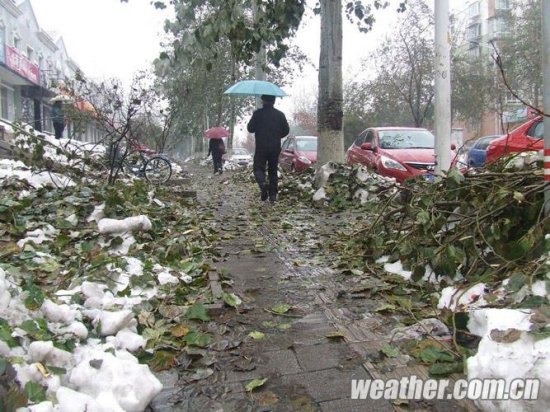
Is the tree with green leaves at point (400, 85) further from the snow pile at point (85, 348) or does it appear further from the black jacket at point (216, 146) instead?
the snow pile at point (85, 348)

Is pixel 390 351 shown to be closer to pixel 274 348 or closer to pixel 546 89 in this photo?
pixel 274 348

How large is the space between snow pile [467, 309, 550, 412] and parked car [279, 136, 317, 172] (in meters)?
11.6

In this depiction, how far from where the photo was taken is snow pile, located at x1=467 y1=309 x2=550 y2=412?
214 cm

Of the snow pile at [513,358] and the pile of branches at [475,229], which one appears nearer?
the snow pile at [513,358]

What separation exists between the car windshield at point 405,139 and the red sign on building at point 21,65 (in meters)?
23.3

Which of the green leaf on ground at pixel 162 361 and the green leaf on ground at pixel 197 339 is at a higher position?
the green leaf on ground at pixel 197 339

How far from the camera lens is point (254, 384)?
2.61 metres

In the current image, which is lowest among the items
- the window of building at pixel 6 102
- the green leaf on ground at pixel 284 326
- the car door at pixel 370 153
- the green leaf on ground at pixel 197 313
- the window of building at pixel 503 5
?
the green leaf on ground at pixel 284 326

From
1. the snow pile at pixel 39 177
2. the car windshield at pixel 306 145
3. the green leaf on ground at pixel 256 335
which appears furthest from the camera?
the car windshield at pixel 306 145

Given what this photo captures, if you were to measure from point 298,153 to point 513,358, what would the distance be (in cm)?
1294

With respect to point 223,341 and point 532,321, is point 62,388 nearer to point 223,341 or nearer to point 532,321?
point 223,341

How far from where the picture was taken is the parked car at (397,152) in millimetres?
9938

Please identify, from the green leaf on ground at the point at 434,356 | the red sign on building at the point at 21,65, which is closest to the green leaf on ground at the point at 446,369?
the green leaf on ground at the point at 434,356

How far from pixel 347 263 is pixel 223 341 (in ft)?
6.47
